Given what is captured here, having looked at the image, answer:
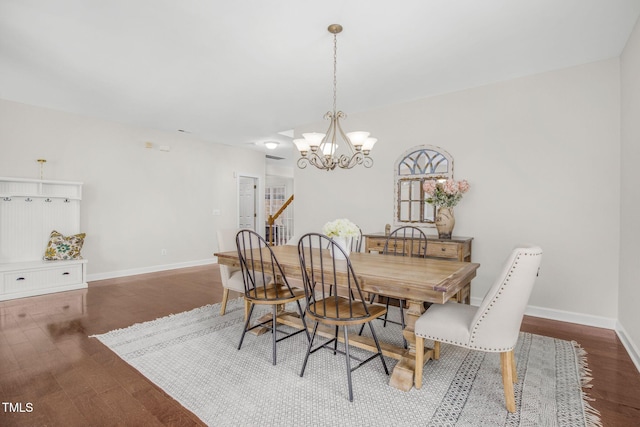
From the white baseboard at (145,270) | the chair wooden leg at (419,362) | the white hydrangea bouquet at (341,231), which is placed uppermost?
the white hydrangea bouquet at (341,231)

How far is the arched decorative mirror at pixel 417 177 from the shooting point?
13.3 feet

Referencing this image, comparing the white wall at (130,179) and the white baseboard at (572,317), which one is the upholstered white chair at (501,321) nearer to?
the white baseboard at (572,317)

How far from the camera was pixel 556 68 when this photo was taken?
329 centimetres

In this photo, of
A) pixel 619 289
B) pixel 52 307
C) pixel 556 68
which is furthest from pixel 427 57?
pixel 52 307

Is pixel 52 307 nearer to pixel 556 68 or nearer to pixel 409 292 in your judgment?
pixel 409 292

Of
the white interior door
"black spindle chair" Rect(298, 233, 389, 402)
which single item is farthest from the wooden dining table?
the white interior door

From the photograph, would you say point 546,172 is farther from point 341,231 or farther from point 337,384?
point 337,384

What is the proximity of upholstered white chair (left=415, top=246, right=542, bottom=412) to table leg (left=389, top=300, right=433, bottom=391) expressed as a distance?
6 centimetres

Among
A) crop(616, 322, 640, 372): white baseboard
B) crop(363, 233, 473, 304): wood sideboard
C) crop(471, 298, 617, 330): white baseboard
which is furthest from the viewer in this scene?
crop(363, 233, 473, 304): wood sideboard

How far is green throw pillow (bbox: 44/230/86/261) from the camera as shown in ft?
14.8

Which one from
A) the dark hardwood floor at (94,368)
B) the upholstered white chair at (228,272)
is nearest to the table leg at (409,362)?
the dark hardwood floor at (94,368)

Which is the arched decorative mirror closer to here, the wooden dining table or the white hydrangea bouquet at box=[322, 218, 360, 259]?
the wooden dining table

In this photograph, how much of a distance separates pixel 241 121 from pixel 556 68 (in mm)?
4186

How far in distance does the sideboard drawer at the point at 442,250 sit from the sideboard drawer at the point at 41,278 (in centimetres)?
479
